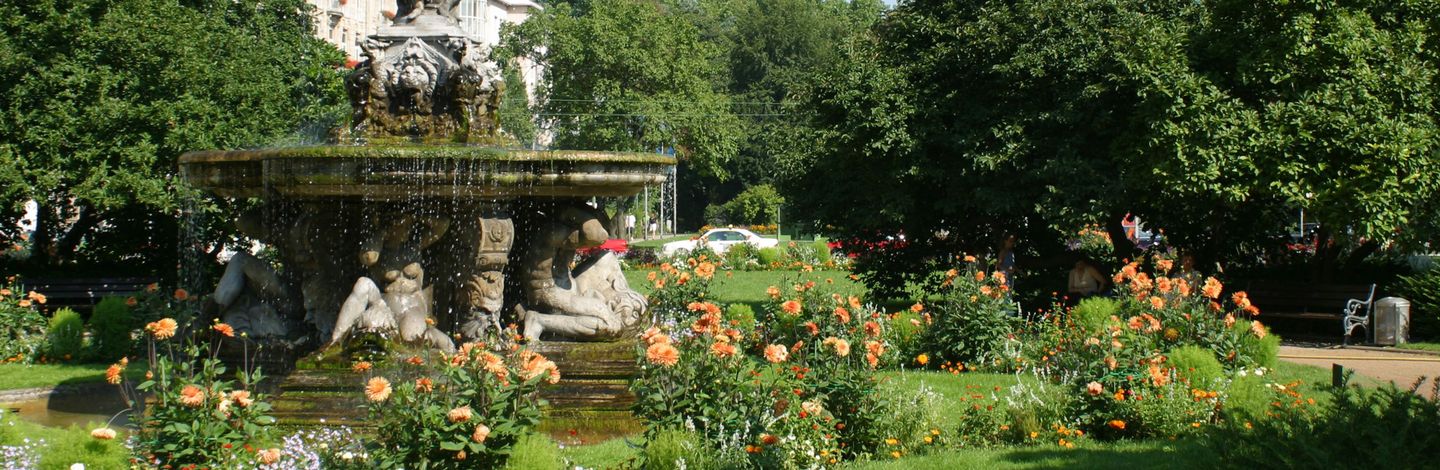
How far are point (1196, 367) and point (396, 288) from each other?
5.20 m

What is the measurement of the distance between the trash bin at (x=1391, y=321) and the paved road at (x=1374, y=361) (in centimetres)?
55

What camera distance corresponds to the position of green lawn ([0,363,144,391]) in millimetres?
11297

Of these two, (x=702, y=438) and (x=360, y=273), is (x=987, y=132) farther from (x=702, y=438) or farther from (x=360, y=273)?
(x=702, y=438)

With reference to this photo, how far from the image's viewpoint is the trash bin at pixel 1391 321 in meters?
14.7

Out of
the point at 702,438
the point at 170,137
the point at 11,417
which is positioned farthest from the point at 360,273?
the point at 170,137

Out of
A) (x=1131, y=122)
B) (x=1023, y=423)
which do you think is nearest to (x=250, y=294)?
(x=1023, y=423)

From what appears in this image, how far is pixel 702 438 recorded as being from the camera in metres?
6.55

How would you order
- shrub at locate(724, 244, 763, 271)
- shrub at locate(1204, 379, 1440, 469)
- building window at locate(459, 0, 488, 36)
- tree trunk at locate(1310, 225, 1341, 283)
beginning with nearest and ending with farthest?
1. shrub at locate(1204, 379, 1440, 469)
2. tree trunk at locate(1310, 225, 1341, 283)
3. shrub at locate(724, 244, 763, 271)
4. building window at locate(459, 0, 488, 36)

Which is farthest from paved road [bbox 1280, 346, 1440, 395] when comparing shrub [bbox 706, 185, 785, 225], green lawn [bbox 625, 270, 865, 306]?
shrub [bbox 706, 185, 785, 225]

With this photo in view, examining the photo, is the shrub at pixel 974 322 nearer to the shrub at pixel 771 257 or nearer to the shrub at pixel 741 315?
the shrub at pixel 741 315

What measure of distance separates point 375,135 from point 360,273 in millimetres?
1051

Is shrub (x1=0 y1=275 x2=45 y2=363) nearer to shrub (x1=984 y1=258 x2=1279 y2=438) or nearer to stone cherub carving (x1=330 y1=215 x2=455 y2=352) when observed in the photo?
stone cherub carving (x1=330 y1=215 x2=455 y2=352)

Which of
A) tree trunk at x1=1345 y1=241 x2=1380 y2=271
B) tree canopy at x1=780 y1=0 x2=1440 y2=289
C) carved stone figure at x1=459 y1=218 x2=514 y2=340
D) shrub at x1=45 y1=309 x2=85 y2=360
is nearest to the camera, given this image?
carved stone figure at x1=459 y1=218 x2=514 y2=340

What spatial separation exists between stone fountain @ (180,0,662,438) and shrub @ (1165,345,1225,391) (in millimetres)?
3432
